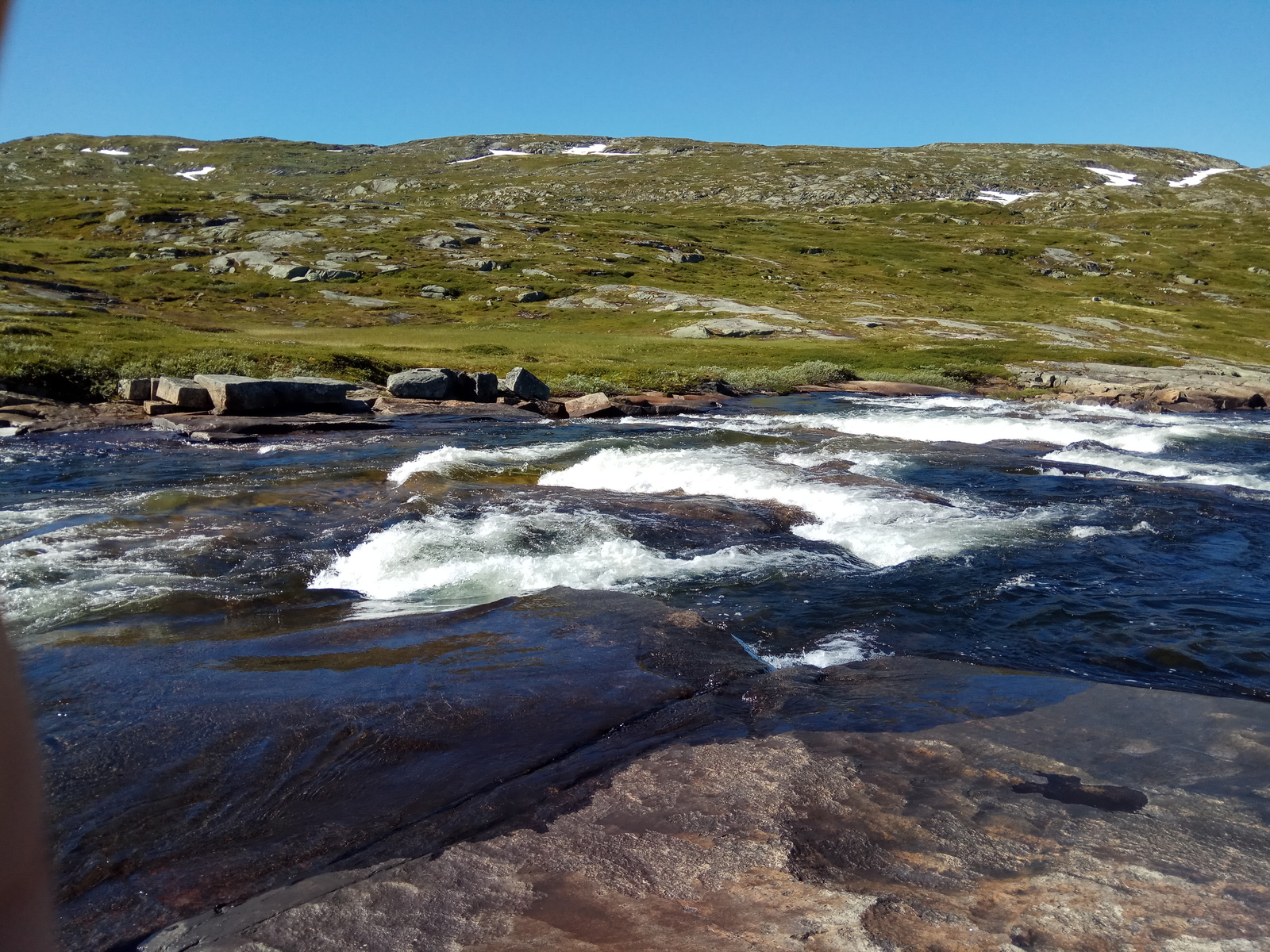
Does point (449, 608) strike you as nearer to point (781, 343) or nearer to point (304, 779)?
point (304, 779)

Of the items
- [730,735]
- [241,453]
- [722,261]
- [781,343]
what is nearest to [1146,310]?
[722,261]

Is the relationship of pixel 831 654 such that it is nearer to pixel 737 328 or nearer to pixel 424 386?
pixel 424 386

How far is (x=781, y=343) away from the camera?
208 ft

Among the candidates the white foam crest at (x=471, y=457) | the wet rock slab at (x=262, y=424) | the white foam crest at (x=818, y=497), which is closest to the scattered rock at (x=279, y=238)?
the wet rock slab at (x=262, y=424)

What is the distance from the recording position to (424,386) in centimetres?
3681

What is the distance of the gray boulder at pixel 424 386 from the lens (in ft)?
121

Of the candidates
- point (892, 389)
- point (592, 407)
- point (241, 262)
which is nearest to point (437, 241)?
point (241, 262)

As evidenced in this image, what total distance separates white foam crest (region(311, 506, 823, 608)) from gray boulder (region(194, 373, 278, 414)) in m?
17.9

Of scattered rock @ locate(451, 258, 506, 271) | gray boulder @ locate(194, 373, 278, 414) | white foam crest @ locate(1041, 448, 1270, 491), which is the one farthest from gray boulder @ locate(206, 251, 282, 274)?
white foam crest @ locate(1041, 448, 1270, 491)

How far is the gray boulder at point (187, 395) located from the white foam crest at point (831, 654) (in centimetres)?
2727

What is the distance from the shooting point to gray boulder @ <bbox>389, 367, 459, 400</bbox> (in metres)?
36.8

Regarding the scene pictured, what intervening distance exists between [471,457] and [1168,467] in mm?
19669

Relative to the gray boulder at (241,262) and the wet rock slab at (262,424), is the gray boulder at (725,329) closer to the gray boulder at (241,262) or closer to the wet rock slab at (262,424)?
the wet rock slab at (262,424)

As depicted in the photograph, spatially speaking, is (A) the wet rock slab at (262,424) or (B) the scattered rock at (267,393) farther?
(B) the scattered rock at (267,393)
